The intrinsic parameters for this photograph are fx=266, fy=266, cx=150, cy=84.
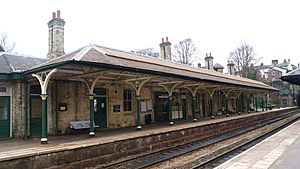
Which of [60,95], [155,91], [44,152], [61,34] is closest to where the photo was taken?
[44,152]

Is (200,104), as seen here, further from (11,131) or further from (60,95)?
(11,131)

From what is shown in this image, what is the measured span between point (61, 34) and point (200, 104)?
11461 millimetres

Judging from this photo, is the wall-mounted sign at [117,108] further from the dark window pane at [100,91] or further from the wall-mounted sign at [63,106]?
the wall-mounted sign at [63,106]

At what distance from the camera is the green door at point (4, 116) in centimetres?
916

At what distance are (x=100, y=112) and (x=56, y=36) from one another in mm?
4110

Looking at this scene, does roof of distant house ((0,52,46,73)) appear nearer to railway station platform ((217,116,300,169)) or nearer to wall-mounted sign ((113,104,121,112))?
wall-mounted sign ((113,104,121,112))

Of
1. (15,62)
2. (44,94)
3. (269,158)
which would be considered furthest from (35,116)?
(269,158)

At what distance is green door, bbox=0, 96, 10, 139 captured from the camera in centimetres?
916

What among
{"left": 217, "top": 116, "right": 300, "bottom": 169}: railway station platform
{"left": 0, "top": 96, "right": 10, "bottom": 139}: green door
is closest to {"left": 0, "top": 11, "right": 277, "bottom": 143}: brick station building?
{"left": 0, "top": 96, "right": 10, "bottom": 139}: green door

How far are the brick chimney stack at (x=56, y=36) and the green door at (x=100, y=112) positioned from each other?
2897mm

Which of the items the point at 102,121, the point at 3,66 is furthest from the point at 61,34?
the point at 102,121

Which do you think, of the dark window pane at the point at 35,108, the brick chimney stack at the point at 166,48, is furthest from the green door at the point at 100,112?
the brick chimney stack at the point at 166,48

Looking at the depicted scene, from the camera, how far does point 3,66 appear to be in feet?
31.1

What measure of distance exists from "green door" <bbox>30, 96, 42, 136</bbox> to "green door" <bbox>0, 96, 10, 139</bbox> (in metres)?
0.74
